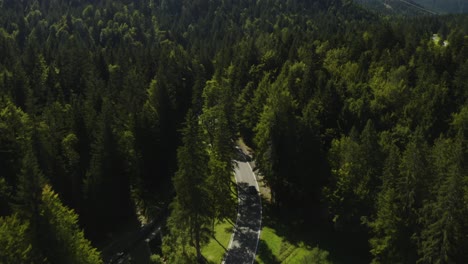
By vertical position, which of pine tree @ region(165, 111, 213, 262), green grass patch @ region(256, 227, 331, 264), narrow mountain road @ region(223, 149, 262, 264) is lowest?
narrow mountain road @ region(223, 149, 262, 264)

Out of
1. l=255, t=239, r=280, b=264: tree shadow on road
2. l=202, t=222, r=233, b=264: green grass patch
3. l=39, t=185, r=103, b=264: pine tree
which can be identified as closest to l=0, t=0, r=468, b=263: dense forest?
l=39, t=185, r=103, b=264: pine tree

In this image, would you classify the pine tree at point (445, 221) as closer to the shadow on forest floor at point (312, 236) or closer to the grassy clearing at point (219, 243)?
the shadow on forest floor at point (312, 236)

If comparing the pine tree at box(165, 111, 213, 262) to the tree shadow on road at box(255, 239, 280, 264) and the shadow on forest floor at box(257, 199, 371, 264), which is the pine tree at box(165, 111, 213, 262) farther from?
the shadow on forest floor at box(257, 199, 371, 264)

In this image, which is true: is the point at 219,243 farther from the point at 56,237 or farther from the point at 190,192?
the point at 56,237

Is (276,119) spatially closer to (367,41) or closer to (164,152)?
(164,152)

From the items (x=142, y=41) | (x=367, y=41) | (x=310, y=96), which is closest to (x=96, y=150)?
(x=310, y=96)

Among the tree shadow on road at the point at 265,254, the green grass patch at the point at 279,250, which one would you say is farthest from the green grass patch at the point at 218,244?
the green grass patch at the point at 279,250
